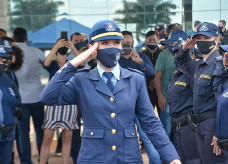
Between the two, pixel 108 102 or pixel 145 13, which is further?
pixel 145 13

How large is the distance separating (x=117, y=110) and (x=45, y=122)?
4.27m

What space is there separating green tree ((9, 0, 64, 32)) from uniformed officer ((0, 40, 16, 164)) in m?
6.46

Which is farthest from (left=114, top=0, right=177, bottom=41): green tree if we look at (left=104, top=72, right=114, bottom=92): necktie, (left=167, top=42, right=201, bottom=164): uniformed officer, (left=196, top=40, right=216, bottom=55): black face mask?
(left=104, top=72, right=114, bottom=92): necktie

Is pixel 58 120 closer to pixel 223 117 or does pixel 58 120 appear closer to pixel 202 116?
pixel 202 116

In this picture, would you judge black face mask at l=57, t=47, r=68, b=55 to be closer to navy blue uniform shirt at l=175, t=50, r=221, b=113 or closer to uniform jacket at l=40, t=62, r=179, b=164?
navy blue uniform shirt at l=175, t=50, r=221, b=113

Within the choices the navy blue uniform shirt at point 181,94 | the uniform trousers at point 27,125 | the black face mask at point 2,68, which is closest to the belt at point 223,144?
the navy blue uniform shirt at point 181,94

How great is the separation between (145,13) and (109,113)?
9.14 m

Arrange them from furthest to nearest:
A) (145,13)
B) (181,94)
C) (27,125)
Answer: (145,13)
(27,125)
(181,94)

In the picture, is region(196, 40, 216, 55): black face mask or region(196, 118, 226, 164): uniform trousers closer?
region(196, 118, 226, 164): uniform trousers

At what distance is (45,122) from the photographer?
8133 millimetres

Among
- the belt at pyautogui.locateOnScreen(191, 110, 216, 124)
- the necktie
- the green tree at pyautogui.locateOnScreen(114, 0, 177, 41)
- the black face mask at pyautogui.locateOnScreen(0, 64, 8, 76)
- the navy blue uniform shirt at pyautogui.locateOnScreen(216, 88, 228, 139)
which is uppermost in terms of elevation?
the green tree at pyautogui.locateOnScreen(114, 0, 177, 41)

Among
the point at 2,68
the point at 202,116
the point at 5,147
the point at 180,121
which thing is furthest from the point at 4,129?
the point at 202,116

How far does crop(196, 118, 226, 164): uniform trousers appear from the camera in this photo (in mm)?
5930

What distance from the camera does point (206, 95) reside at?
6039 mm
